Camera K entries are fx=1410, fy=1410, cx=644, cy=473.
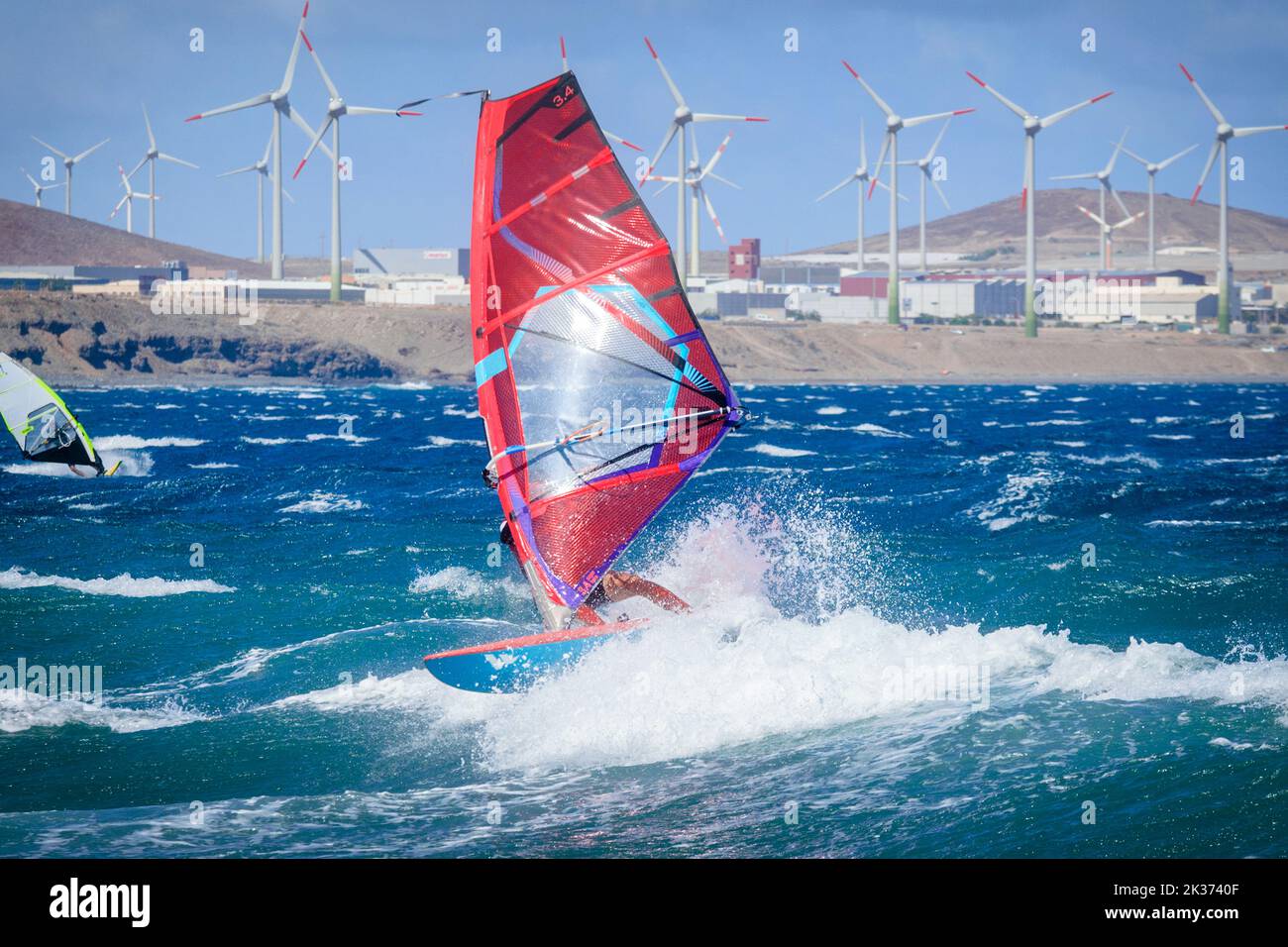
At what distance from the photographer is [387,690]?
780 inches

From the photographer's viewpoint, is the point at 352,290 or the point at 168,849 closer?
the point at 168,849

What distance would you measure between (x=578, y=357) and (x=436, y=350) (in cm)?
12820

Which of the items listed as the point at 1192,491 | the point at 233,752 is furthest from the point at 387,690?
the point at 1192,491

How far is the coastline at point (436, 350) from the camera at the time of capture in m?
122

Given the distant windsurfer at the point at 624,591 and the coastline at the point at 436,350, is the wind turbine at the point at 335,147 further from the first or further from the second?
the distant windsurfer at the point at 624,591

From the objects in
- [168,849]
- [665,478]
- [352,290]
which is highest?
[352,290]

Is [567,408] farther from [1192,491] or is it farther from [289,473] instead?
[289,473]

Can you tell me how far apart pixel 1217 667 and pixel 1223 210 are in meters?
Result: 159

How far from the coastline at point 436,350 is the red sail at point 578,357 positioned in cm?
10415

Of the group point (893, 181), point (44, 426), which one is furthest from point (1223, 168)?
point (44, 426)

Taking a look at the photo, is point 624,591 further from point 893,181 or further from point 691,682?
point 893,181

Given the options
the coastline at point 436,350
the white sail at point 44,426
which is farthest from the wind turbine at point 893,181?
the white sail at point 44,426

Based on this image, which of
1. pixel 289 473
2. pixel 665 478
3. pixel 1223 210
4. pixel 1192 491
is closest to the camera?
pixel 665 478

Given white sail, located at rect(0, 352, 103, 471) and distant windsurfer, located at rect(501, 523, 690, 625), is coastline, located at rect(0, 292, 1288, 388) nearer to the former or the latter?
A: white sail, located at rect(0, 352, 103, 471)
